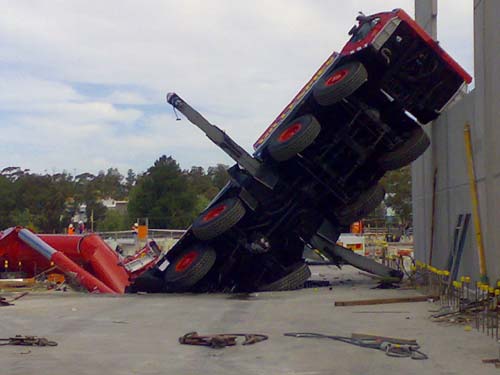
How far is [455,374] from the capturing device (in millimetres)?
8039

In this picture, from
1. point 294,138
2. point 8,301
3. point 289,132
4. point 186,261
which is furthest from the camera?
point 186,261

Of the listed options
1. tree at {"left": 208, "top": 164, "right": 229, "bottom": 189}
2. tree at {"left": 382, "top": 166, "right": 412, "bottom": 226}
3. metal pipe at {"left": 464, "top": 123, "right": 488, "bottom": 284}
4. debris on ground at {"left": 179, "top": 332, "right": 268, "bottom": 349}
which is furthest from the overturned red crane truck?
tree at {"left": 208, "top": 164, "right": 229, "bottom": 189}

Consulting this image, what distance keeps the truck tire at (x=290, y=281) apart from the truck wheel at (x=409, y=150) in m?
3.69

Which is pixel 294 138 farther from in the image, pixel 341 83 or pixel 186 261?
pixel 186 261

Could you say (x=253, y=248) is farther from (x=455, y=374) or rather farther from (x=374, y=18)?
(x=455, y=374)

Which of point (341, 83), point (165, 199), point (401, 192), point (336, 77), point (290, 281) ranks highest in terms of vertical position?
point (401, 192)

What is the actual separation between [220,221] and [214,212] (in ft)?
1.89

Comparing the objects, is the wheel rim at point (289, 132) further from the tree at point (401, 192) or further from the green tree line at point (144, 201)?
the tree at point (401, 192)

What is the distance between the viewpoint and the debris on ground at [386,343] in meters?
9.16

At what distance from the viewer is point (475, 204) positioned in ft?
50.1

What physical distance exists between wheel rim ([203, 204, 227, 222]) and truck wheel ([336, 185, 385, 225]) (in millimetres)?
3400

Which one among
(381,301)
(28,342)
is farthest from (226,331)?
(381,301)

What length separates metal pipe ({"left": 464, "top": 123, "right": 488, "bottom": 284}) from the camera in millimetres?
14477

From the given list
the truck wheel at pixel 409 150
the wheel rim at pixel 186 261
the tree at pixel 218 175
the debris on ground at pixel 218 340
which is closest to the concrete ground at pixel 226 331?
the debris on ground at pixel 218 340
